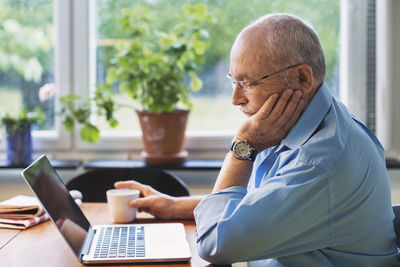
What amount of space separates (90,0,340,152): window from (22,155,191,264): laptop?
133 cm

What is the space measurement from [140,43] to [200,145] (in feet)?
2.13

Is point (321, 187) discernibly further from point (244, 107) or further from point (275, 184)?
point (244, 107)

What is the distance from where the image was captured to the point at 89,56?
2.75m

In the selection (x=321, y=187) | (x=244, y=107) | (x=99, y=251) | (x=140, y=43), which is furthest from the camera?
(x=140, y=43)

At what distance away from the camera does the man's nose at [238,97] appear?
1407 millimetres

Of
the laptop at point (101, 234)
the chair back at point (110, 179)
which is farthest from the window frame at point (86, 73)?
the laptop at point (101, 234)

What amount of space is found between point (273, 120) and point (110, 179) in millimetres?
1058


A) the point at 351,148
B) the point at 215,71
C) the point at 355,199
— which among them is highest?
the point at 215,71

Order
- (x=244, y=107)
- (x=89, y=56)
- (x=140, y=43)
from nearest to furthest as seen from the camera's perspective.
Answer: (x=244, y=107) → (x=140, y=43) → (x=89, y=56)

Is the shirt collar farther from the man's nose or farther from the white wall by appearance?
the white wall

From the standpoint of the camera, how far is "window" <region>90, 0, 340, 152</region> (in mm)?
2775

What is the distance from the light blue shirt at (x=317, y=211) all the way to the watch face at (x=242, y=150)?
0.11 metres

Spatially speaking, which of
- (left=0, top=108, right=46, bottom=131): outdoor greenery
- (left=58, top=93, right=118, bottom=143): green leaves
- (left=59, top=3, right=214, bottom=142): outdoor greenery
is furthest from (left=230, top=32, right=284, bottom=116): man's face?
(left=0, top=108, right=46, bottom=131): outdoor greenery

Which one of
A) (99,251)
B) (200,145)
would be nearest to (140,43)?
(200,145)
